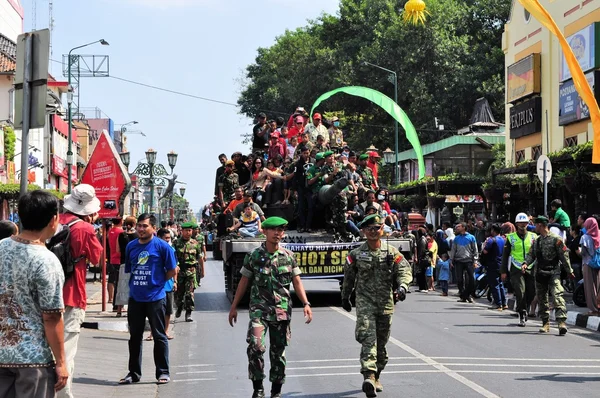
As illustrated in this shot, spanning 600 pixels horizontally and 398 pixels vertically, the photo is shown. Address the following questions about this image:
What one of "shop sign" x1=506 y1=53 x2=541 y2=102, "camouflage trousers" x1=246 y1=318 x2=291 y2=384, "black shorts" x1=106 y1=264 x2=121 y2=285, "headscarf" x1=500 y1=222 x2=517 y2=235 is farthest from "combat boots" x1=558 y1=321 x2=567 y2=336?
"shop sign" x1=506 y1=53 x2=541 y2=102

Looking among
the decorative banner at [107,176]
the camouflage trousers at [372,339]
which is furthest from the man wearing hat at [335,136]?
the camouflage trousers at [372,339]

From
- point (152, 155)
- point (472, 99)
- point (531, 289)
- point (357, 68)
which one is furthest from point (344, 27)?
point (531, 289)

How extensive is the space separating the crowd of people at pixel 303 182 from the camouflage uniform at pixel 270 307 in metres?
9.06

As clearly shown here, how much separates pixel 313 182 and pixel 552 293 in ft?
18.9

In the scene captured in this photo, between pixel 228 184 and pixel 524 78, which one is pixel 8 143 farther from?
pixel 228 184

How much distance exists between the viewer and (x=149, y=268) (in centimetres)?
1074

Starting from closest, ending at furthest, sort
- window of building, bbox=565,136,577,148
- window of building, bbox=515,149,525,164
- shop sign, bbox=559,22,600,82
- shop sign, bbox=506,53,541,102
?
1. shop sign, bbox=559,22,600,82
2. window of building, bbox=565,136,577,148
3. shop sign, bbox=506,53,541,102
4. window of building, bbox=515,149,525,164

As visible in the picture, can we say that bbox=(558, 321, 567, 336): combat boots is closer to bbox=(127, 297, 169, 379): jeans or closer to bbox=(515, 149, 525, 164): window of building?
bbox=(127, 297, 169, 379): jeans

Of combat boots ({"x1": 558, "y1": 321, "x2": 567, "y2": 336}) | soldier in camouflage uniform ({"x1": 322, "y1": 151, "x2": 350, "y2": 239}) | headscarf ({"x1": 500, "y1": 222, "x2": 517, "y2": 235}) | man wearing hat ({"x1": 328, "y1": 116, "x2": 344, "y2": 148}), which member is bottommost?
combat boots ({"x1": 558, "y1": 321, "x2": 567, "y2": 336})

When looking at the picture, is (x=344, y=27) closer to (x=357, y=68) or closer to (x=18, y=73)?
(x=357, y=68)

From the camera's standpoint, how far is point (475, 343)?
14094 millimetres

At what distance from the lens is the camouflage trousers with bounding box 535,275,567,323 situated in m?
15.5

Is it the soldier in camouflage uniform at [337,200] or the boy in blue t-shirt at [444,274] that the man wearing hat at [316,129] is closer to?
the soldier in camouflage uniform at [337,200]

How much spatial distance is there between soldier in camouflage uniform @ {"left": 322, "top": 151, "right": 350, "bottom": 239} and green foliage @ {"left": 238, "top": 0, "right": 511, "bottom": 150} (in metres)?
37.5
